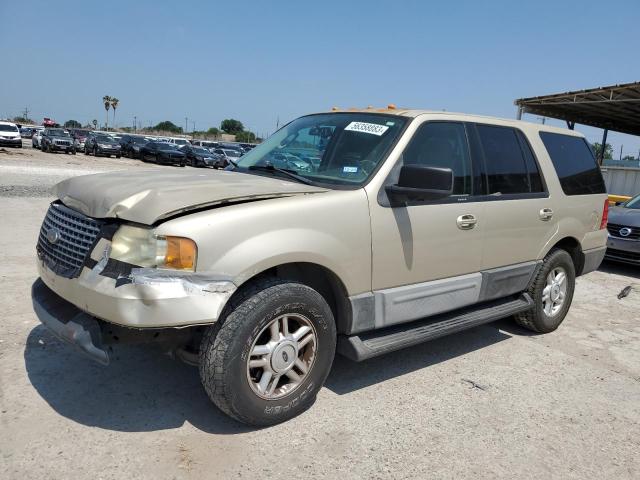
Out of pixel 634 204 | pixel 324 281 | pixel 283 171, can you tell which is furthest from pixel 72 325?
pixel 634 204

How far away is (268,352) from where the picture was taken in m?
3.03

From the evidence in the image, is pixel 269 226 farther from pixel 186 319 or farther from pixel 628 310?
pixel 628 310

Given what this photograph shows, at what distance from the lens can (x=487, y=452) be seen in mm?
3037

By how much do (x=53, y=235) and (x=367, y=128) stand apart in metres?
2.21

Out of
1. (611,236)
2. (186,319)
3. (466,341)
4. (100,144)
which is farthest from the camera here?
(100,144)

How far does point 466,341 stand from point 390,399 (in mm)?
1570

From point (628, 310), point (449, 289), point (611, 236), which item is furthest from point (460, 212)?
point (611, 236)

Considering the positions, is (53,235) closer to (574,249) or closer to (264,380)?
(264,380)

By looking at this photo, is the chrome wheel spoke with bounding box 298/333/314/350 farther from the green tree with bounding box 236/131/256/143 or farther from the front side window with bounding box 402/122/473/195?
the green tree with bounding box 236/131/256/143

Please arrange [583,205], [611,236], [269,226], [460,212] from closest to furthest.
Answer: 1. [269,226]
2. [460,212]
3. [583,205]
4. [611,236]

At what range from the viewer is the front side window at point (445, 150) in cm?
377

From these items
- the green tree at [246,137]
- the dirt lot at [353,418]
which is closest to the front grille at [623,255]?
the dirt lot at [353,418]

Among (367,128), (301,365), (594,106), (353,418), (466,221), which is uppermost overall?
(594,106)

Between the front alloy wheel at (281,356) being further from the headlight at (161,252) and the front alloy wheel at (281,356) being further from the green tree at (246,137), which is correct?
the green tree at (246,137)
